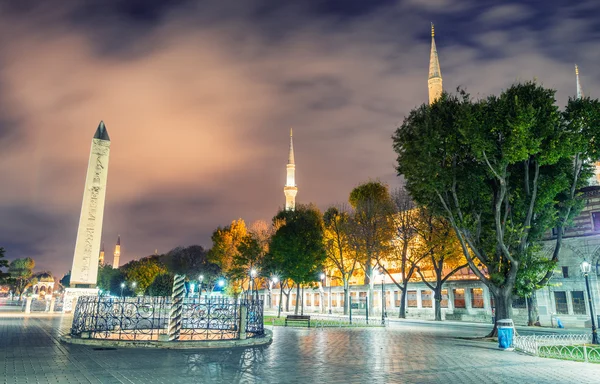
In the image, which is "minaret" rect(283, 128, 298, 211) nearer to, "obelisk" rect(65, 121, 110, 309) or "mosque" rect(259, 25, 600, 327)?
"mosque" rect(259, 25, 600, 327)

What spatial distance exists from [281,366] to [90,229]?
79.1 feet

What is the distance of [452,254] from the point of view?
134 feet

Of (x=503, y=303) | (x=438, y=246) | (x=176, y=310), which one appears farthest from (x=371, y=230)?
(x=176, y=310)

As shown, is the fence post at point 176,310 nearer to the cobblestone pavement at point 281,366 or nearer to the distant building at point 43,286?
the cobblestone pavement at point 281,366

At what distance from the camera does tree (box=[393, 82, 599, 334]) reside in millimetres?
20641

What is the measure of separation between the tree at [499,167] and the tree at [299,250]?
68.8ft

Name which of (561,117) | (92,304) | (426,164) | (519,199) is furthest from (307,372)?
(561,117)

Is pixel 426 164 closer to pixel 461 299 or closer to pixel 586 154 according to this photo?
pixel 586 154

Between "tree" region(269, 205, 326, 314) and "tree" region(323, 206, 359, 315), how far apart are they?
7.39ft

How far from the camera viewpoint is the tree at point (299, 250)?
146ft

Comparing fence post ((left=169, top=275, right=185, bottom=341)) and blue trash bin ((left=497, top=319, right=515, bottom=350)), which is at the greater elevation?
fence post ((left=169, top=275, right=185, bottom=341))

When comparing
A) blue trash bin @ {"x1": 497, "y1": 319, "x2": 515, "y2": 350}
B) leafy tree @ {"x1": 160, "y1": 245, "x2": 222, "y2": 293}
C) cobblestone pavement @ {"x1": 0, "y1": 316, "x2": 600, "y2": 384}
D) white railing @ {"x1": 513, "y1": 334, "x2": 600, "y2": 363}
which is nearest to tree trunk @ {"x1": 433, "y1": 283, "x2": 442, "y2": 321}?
white railing @ {"x1": 513, "y1": 334, "x2": 600, "y2": 363}

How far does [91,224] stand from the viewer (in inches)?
1236

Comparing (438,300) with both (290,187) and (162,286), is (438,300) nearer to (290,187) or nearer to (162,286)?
(162,286)
